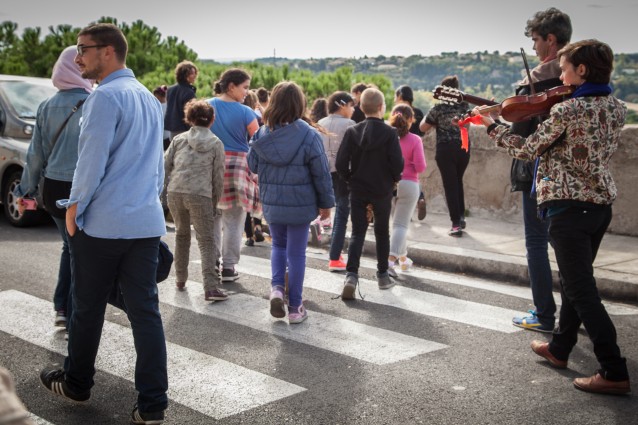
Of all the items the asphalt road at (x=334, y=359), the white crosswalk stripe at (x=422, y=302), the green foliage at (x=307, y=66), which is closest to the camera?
the asphalt road at (x=334, y=359)

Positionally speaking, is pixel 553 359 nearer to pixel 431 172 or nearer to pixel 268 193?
pixel 268 193

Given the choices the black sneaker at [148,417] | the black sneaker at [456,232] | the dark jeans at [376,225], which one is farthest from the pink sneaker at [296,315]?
the black sneaker at [456,232]

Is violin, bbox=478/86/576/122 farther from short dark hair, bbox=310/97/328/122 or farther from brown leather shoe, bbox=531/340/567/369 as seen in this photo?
short dark hair, bbox=310/97/328/122

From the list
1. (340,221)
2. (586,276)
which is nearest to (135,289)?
(586,276)

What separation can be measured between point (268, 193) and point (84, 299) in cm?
243

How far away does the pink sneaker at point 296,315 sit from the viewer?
22.4 ft

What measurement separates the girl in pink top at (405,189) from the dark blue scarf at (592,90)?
11.9 feet

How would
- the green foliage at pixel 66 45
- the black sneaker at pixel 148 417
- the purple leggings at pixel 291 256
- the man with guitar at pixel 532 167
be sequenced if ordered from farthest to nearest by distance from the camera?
the green foliage at pixel 66 45
the purple leggings at pixel 291 256
the man with guitar at pixel 532 167
the black sneaker at pixel 148 417

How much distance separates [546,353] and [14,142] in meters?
7.69

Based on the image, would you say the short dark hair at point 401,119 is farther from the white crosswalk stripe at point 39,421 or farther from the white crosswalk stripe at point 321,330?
the white crosswalk stripe at point 39,421

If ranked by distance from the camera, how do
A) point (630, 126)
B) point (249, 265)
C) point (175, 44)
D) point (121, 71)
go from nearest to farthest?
point (121, 71)
point (249, 265)
point (630, 126)
point (175, 44)

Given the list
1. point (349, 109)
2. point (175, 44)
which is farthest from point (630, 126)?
point (175, 44)

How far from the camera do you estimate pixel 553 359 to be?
224 inches

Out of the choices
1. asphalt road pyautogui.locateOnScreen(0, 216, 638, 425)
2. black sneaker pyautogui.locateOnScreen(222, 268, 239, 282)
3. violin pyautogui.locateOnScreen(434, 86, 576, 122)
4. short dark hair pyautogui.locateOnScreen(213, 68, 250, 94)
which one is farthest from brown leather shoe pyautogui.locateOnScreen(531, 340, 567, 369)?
short dark hair pyautogui.locateOnScreen(213, 68, 250, 94)
